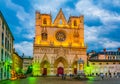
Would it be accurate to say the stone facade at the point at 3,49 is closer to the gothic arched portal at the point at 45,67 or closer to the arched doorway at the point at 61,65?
the gothic arched portal at the point at 45,67

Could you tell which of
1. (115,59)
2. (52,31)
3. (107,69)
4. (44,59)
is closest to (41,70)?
(44,59)

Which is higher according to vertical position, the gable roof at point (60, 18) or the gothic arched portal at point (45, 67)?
the gable roof at point (60, 18)

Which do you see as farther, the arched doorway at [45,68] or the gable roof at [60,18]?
the gable roof at [60,18]

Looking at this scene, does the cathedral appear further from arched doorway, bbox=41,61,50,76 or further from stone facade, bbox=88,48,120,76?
stone facade, bbox=88,48,120,76

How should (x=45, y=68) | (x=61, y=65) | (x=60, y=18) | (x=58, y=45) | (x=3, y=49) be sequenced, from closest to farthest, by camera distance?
(x=3, y=49), (x=45, y=68), (x=58, y=45), (x=61, y=65), (x=60, y=18)

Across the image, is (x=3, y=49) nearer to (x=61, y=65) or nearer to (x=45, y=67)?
(x=45, y=67)

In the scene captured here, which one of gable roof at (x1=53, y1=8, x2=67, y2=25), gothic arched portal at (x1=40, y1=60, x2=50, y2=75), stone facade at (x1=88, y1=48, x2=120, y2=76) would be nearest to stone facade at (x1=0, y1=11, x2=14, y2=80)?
gothic arched portal at (x1=40, y1=60, x2=50, y2=75)

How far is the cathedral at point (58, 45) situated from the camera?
7994 cm

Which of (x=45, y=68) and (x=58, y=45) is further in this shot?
(x=58, y=45)

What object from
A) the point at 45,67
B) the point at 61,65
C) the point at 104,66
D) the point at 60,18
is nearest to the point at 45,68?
the point at 45,67

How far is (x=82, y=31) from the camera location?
87.4 meters

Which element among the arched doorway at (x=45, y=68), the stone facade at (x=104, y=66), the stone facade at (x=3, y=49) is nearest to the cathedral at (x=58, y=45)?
the arched doorway at (x=45, y=68)

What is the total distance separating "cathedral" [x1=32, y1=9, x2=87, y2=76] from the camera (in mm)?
79938

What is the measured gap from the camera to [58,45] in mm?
82938
